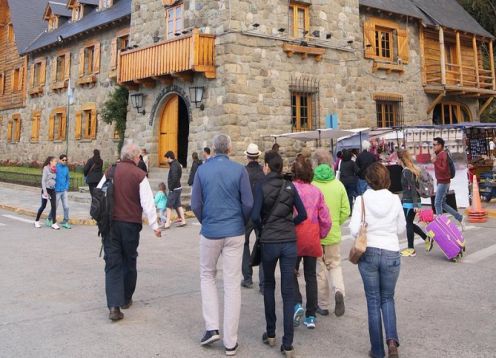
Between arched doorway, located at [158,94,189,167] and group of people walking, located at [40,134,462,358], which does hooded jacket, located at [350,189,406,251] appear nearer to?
group of people walking, located at [40,134,462,358]

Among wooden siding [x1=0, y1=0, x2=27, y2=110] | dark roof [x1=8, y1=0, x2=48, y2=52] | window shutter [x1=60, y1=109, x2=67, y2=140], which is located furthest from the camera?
wooden siding [x1=0, y1=0, x2=27, y2=110]

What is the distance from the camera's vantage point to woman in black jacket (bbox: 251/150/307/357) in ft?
12.5

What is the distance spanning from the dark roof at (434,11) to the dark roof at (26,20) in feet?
76.5

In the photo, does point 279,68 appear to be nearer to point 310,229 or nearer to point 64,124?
point 310,229

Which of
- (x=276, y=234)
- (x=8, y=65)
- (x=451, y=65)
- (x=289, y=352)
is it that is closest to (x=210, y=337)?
(x=289, y=352)

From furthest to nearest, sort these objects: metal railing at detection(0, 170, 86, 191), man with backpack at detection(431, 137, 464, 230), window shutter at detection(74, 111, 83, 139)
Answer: window shutter at detection(74, 111, 83, 139) < metal railing at detection(0, 170, 86, 191) < man with backpack at detection(431, 137, 464, 230)

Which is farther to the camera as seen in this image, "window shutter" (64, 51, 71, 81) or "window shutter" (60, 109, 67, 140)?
"window shutter" (60, 109, 67, 140)

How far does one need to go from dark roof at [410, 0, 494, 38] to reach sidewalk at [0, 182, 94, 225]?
17.6 meters

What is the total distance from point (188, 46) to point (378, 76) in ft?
29.4

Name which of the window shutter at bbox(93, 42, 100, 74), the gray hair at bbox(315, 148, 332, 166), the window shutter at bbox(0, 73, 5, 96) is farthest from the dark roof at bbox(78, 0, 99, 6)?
the gray hair at bbox(315, 148, 332, 166)

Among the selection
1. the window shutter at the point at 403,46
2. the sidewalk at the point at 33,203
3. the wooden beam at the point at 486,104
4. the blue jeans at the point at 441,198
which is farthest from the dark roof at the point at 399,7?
the sidewalk at the point at 33,203

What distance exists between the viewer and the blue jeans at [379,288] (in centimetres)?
356

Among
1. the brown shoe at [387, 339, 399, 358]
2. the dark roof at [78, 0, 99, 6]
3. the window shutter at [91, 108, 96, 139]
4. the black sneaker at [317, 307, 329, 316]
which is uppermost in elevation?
the dark roof at [78, 0, 99, 6]

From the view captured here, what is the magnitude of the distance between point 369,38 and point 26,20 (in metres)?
25.0
